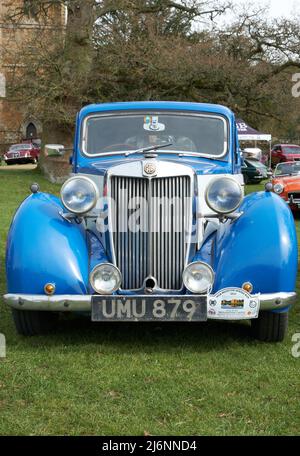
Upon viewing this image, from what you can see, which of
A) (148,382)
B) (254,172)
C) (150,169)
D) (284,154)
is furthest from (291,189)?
(284,154)

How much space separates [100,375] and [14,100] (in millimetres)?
22137

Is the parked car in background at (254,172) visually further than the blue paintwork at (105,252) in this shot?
Yes

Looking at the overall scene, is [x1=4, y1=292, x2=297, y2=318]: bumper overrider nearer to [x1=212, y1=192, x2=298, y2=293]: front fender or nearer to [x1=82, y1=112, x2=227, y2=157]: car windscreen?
[x1=212, y1=192, x2=298, y2=293]: front fender

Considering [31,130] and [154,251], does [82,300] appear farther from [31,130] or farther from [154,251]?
[31,130]

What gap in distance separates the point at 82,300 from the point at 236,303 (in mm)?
1179

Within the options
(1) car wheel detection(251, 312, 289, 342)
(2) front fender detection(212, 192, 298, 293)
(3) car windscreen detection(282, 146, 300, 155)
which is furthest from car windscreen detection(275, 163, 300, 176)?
(3) car windscreen detection(282, 146, 300, 155)

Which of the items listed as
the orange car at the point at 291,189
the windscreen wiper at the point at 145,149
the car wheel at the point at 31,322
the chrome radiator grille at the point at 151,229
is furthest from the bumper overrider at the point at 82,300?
the orange car at the point at 291,189

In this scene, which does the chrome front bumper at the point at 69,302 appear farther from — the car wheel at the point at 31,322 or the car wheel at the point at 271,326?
the car wheel at the point at 31,322

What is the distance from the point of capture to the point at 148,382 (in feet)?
15.2

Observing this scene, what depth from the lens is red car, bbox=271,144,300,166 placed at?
41656mm

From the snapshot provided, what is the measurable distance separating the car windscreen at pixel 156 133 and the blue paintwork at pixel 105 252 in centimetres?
98

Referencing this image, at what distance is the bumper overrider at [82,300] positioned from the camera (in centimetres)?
518

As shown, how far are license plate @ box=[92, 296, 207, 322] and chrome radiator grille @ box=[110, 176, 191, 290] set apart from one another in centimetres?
39
